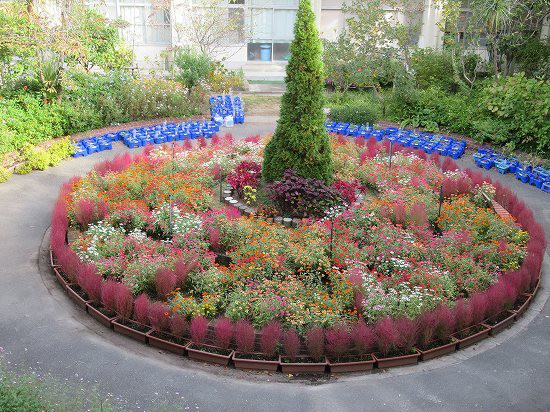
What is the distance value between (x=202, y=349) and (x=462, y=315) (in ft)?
10.9

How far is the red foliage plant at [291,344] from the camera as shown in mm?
7316

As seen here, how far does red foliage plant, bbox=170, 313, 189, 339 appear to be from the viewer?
7.61 meters

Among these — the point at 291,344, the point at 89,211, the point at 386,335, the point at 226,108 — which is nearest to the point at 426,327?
the point at 386,335

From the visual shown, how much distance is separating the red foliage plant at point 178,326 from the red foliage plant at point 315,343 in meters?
1.53

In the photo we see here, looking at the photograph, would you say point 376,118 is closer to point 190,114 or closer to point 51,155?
point 190,114

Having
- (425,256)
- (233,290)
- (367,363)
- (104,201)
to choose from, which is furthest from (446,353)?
(104,201)

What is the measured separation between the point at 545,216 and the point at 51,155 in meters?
10.6

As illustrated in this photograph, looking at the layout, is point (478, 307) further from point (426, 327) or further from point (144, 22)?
point (144, 22)

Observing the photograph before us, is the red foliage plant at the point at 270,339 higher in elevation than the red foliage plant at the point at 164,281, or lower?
lower

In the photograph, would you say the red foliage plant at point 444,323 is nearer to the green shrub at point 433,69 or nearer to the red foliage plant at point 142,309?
the red foliage plant at point 142,309

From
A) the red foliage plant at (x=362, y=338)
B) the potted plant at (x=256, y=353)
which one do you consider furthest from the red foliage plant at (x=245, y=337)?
the red foliage plant at (x=362, y=338)

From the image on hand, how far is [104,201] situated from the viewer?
10.9 metres

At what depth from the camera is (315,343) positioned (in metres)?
7.31

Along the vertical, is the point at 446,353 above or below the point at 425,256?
below
